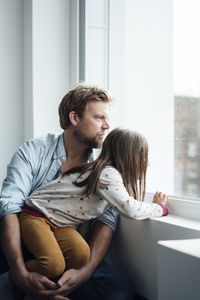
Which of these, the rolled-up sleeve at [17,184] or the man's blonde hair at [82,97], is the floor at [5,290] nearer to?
the rolled-up sleeve at [17,184]

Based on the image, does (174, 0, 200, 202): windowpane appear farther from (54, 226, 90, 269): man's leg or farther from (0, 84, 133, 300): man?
(54, 226, 90, 269): man's leg

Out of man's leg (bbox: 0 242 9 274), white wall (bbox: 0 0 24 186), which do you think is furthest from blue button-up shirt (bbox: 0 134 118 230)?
white wall (bbox: 0 0 24 186)

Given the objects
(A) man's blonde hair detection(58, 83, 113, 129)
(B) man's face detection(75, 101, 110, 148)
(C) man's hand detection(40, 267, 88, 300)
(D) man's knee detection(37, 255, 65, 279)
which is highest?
(A) man's blonde hair detection(58, 83, 113, 129)

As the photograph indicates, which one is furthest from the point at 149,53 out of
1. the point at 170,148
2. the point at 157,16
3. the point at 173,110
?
the point at 170,148

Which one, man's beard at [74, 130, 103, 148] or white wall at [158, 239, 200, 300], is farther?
man's beard at [74, 130, 103, 148]

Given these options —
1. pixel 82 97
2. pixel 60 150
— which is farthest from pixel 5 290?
pixel 82 97

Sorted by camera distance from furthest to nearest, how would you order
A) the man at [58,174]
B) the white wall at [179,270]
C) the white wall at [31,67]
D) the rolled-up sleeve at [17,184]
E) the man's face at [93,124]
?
1. the white wall at [31,67]
2. the man's face at [93,124]
3. the rolled-up sleeve at [17,184]
4. the man at [58,174]
5. the white wall at [179,270]

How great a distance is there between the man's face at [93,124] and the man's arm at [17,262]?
0.43 meters

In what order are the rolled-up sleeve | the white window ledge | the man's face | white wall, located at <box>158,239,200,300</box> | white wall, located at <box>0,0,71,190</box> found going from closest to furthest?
white wall, located at <box>158,239,200,300</box> < the white window ledge < the rolled-up sleeve < the man's face < white wall, located at <box>0,0,71,190</box>

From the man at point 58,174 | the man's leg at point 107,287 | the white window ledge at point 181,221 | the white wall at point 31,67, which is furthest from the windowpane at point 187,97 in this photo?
the white wall at point 31,67

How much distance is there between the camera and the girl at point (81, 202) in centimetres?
Result: 134

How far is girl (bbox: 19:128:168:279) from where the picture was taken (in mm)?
1344

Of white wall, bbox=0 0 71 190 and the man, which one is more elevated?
white wall, bbox=0 0 71 190

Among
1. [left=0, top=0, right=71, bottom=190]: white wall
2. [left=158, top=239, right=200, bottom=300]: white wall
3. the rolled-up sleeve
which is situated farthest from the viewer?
[left=0, top=0, right=71, bottom=190]: white wall
